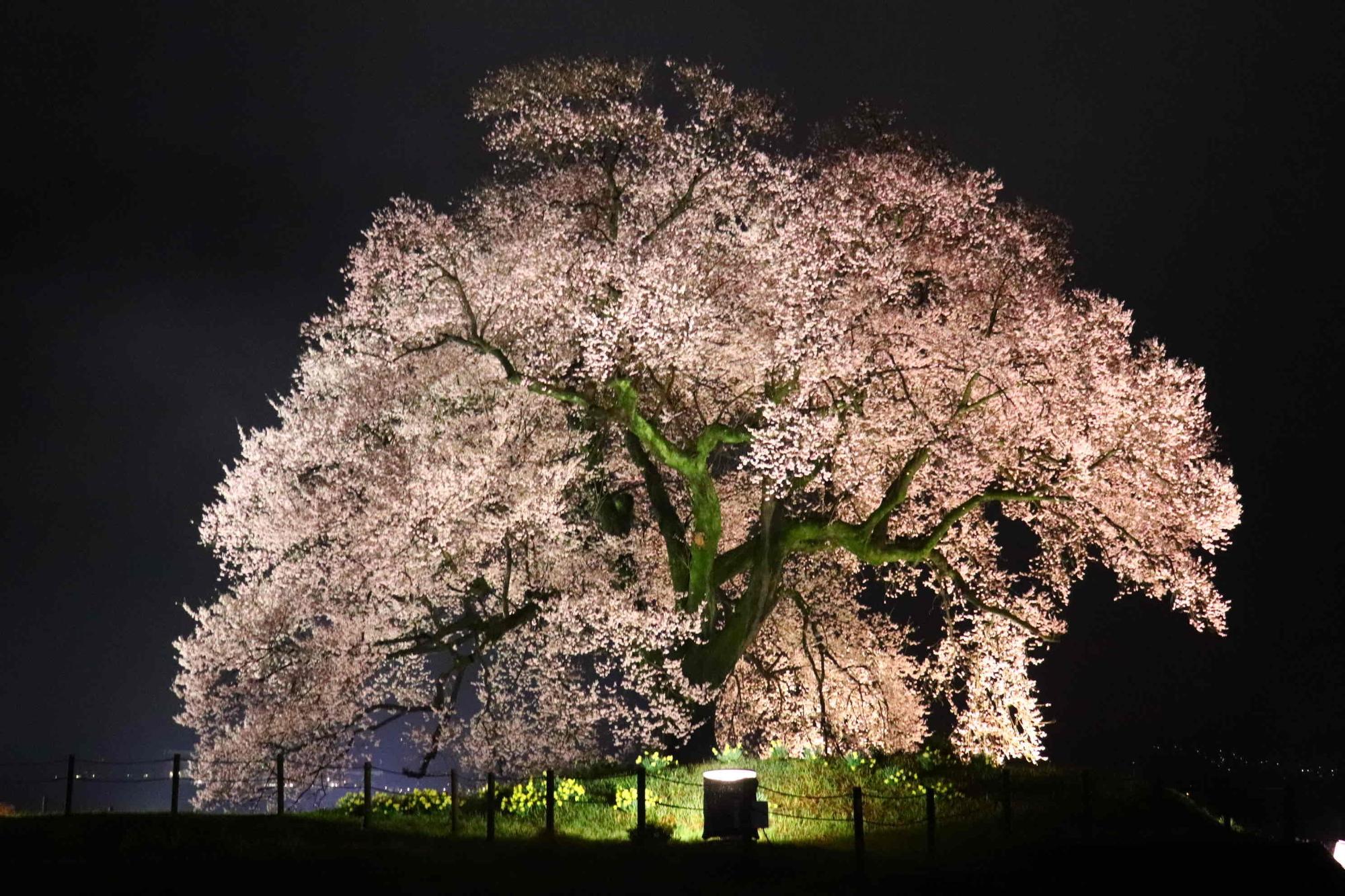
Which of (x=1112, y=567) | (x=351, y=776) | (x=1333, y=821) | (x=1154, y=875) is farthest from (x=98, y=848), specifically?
(x=1333, y=821)

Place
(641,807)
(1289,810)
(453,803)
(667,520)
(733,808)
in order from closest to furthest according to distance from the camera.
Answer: (733,808) < (641,807) < (453,803) < (1289,810) < (667,520)

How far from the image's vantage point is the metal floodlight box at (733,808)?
1202 centimetres

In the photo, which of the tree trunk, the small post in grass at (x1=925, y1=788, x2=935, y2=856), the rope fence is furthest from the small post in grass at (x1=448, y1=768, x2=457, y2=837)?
the small post in grass at (x1=925, y1=788, x2=935, y2=856)

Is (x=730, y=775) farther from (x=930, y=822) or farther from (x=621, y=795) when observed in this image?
(x=621, y=795)

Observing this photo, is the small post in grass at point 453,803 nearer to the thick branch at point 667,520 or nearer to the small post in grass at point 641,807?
the small post in grass at point 641,807

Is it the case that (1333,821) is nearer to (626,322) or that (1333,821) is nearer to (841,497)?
(841,497)

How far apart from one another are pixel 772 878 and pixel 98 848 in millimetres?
6711

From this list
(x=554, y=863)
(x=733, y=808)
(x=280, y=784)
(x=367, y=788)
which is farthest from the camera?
(x=280, y=784)

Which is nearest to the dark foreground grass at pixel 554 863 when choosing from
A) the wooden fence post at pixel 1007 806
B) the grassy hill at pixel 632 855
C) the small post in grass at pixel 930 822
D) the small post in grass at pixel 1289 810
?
the grassy hill at pixel 632 855

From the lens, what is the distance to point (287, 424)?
1870 centimetres

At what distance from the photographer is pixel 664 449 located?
16984 millimetres

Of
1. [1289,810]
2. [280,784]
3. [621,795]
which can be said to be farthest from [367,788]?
[1289,810]

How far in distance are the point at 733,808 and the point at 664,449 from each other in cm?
626

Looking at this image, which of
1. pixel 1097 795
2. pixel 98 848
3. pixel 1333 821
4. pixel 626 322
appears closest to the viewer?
pixel 98 848
